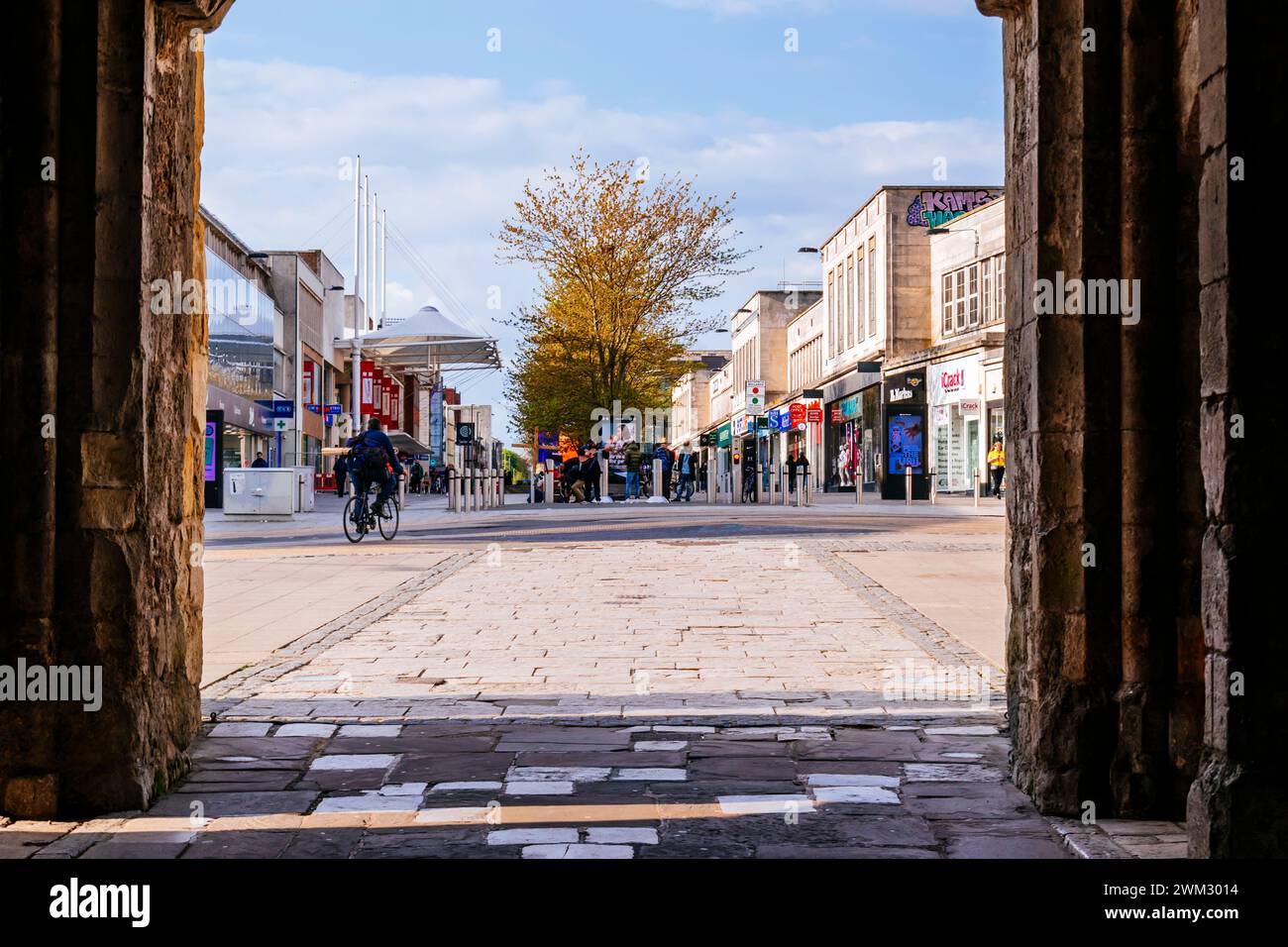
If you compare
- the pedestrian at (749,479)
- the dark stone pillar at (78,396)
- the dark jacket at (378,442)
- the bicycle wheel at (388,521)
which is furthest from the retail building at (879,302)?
the dark stone pillar at (78,396)

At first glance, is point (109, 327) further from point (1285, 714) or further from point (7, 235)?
point (1285, 714)

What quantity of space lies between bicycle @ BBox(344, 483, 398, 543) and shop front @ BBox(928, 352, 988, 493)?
82.1ft

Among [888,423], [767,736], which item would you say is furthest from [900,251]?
[767,736]

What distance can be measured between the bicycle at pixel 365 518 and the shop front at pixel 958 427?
2501 centimetres

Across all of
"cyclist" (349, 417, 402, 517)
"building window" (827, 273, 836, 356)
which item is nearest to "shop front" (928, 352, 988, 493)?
"building window" (827, 273, 836, 356)

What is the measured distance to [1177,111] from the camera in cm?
495

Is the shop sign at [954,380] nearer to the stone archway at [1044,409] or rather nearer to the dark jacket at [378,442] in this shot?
the dark jacket at [378,442]

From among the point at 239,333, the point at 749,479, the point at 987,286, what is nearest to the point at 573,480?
the point at 749,479

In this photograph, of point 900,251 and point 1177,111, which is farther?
point 900,251

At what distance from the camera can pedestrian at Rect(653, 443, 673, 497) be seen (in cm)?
4206

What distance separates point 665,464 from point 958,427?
9.39 meters

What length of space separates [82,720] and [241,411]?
4171 centimetres

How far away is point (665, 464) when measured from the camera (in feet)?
142

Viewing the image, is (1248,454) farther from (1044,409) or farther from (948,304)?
(948,304)
